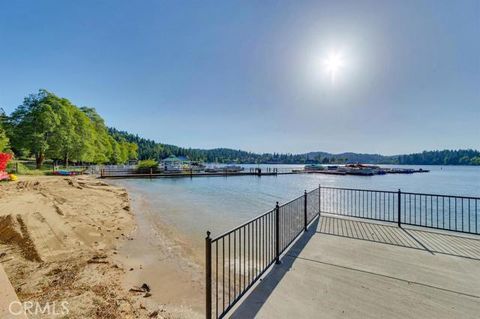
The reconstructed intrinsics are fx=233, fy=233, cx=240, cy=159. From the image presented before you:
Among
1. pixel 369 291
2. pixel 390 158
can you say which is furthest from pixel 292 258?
pixel 390 158

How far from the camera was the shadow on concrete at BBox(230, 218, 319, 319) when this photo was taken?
2.62 metres

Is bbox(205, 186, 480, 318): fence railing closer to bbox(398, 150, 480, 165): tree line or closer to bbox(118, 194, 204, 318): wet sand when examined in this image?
bbox(118, 194, 204, 318): wet sand

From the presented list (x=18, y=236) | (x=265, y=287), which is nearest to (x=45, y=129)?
(x=18, y=236)

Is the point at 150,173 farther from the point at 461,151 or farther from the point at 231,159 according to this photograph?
the point at 461,151

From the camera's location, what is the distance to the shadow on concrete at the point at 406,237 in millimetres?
4387

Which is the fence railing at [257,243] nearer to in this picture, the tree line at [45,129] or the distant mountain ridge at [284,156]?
the tree line at [45,129]

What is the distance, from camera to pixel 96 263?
4574 millimetres

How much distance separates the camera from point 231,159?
152 m

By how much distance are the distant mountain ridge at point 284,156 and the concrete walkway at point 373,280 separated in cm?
7956

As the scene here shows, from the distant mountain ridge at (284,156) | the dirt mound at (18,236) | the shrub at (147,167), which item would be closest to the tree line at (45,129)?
the shrub at (147,167)

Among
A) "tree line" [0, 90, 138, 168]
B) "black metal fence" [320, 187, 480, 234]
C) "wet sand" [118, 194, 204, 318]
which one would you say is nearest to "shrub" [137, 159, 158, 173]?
"tree line" [0, 90, 138, 168]

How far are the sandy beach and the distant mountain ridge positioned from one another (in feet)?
243

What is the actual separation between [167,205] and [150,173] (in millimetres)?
23945

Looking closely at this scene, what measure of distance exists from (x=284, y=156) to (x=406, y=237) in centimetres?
16110
